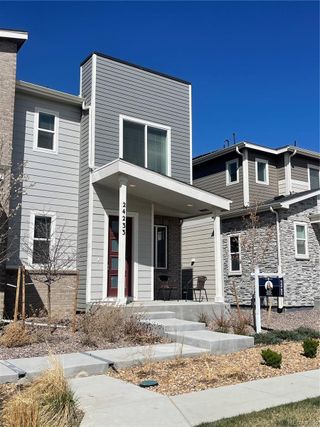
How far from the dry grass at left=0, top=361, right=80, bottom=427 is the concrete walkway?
9.9 inches

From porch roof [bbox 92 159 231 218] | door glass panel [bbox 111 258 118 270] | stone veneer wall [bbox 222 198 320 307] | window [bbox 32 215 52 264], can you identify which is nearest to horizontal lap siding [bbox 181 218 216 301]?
stone veneer wall [bbox 222 198 320 307]

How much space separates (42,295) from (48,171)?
3.71m

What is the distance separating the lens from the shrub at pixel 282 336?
379 inches

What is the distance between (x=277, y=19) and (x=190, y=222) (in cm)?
921

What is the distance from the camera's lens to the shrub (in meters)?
9.63

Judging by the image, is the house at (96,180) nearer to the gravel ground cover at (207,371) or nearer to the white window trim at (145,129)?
the white window trim at (145,129)

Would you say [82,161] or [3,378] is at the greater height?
[82,161]

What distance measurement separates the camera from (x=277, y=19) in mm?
11203

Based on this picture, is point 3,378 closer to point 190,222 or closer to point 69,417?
point 69,417

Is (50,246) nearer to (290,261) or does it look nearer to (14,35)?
(14,35)

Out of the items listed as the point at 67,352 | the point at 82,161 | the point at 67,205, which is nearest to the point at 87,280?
the point at 67,205

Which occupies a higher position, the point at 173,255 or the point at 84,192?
the point at 84,192

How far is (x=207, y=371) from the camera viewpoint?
671 centimetres

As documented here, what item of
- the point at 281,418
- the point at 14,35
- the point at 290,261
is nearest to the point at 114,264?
the point at 14,35
